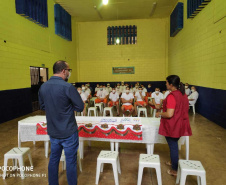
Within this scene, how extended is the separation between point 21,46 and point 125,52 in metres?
7.49

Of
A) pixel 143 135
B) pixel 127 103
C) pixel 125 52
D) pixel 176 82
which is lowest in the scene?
pixel 143 135

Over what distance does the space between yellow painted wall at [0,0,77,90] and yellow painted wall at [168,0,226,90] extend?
6.97 m

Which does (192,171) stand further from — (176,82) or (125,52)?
(125,52)

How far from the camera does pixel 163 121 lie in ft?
8.18

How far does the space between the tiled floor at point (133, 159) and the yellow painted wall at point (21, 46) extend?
246 centimetres

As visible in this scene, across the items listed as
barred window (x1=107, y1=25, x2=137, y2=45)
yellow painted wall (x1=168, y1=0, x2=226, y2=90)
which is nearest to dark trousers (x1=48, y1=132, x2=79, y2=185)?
yellow painted wall (x1=168, y1=0, x2=226, y2=90)

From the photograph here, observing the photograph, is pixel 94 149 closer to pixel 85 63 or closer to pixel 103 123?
pixel 103 123

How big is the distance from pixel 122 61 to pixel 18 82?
7.70 meters

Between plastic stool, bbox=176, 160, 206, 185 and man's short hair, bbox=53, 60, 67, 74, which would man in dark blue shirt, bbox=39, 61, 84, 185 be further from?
plastic stool, bbox=176, 160, 206, 185

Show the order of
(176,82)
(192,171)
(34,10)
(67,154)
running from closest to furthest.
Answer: (67,154) → (192,171) → (176,82) → (34,10)

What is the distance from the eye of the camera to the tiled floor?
248 cm

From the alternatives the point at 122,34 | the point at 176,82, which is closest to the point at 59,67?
the point at 176,82

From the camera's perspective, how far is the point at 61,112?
72.1 inches

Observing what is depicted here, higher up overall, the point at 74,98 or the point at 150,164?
the point at 74,98
